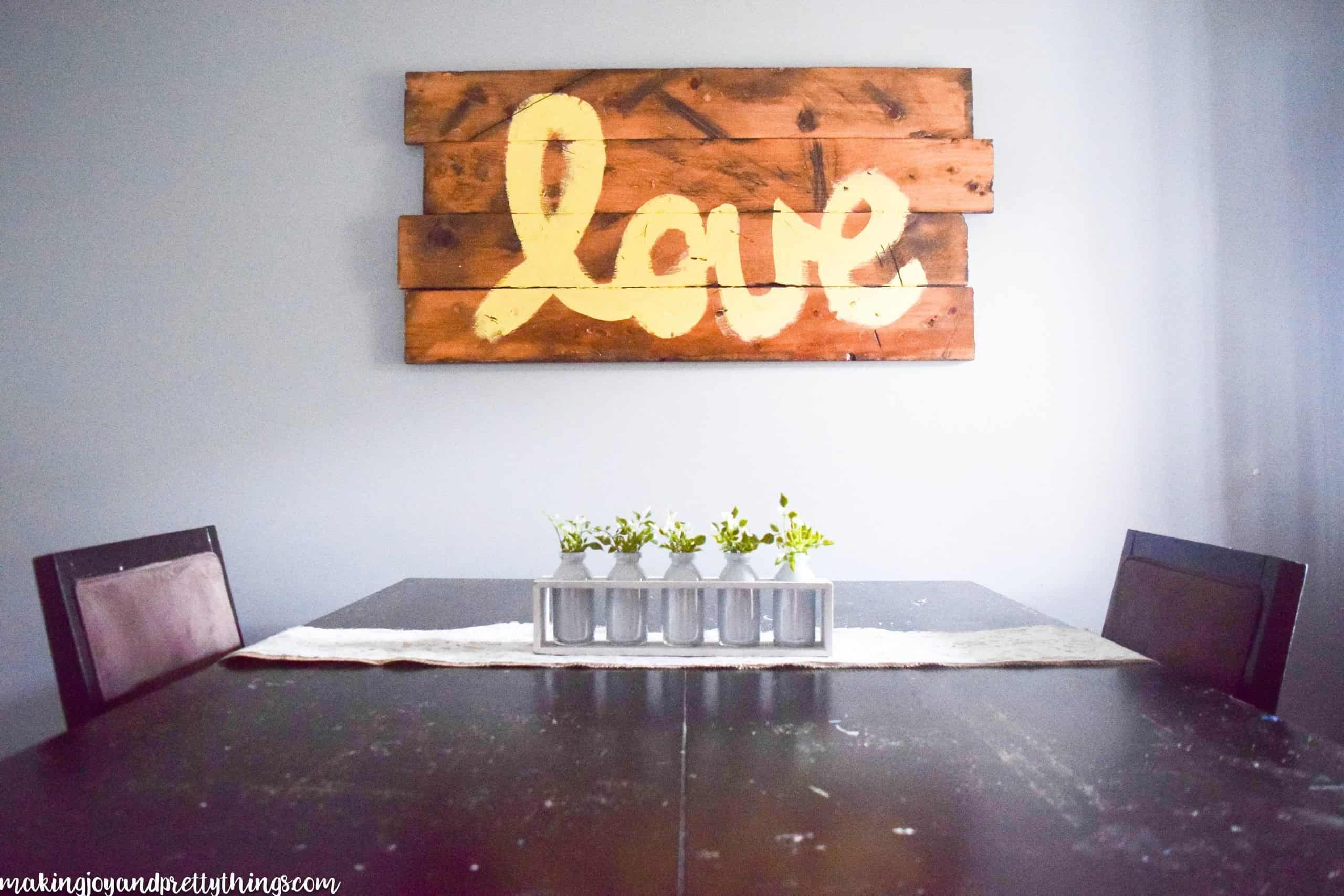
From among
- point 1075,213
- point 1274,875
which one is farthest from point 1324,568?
point 1274,875

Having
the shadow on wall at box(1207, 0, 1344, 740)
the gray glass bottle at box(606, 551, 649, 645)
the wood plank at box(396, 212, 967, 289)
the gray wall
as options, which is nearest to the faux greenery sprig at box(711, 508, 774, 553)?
the gray glass bottle at box(606, 551, 649, 645)

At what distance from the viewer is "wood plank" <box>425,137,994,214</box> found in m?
2.29

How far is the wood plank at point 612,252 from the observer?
7.45ft

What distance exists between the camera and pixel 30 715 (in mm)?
2322

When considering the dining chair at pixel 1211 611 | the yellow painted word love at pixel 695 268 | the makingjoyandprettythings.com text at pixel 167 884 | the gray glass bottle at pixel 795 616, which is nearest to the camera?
the makingjoyandprettythings.com text at pixel 167 884

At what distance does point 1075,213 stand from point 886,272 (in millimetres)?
560

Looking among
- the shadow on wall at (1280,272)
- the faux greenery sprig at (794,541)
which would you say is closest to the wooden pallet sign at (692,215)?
the shadow on wall at (1280,272)

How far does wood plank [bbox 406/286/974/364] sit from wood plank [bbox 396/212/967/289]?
0.05m

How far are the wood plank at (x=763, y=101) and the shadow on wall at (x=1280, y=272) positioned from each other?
758mm

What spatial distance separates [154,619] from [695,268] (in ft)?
4.88

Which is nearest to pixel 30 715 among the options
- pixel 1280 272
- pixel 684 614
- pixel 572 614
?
pixel 572 614

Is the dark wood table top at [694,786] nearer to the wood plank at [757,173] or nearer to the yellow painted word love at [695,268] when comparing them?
the yellow painted word love at [695,268]

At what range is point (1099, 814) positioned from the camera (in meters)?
0.71

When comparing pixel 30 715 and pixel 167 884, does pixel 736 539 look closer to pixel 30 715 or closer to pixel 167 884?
pixel 167 884
